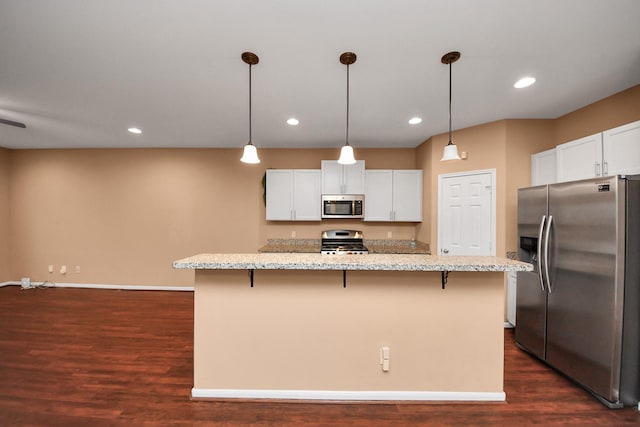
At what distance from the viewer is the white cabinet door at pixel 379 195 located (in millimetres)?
4215

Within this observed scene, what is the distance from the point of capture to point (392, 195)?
13.8 feet

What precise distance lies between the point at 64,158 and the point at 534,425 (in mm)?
7421

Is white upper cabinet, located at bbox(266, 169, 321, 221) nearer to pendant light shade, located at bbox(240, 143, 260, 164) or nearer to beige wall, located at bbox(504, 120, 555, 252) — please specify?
pendant light shade, located at bbox(240, 143, 260, 164)

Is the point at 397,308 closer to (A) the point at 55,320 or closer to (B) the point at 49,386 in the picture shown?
(B) the point at 49,386

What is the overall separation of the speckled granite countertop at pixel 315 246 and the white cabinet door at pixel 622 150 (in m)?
2.16

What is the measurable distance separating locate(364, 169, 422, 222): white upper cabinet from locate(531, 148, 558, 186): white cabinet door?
1.48 metres

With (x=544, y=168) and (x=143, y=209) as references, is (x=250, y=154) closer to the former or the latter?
(x=544, y=168)

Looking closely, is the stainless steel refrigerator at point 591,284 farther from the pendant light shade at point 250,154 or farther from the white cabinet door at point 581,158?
the pendant light shade at point 250,154

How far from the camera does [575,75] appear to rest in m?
2.14

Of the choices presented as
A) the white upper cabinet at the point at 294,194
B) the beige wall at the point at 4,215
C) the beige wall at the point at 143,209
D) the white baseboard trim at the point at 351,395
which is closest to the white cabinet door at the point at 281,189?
the white upper cabinet at the point at 294,194

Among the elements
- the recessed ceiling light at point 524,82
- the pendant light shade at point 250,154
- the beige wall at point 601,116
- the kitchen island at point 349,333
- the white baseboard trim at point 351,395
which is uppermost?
the recessed ceiling light at point 524,82

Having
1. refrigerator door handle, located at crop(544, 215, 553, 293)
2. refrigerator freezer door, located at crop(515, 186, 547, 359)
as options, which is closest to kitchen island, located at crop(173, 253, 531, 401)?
refrigerator door handle, located at crop(544, 215, 553, 293)

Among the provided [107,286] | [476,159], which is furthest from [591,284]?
[107,286]

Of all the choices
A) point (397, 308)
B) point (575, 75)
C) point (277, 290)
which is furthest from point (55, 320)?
point (575, 75)
